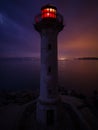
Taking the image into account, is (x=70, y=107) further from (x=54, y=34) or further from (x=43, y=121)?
(x=54, y=34)

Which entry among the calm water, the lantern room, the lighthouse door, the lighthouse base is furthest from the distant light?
the calm water

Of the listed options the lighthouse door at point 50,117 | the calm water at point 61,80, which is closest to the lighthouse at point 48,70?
the lighthouse door at point 50,117

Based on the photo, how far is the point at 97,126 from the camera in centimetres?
975

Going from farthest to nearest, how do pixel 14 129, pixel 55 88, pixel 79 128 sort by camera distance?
pixel 55 88, pixel 79 128, pixel 14 129

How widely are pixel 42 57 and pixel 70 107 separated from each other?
6.13 m

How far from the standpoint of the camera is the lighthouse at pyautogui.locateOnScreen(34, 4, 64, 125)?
9.40m

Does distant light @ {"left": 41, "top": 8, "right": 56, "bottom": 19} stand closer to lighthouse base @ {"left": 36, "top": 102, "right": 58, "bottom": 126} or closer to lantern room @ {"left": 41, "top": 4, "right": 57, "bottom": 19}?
lantern room @ {"left": 41, "top": 4, "right": 57, "bottom": 19}

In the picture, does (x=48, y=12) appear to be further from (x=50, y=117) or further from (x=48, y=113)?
(x=50, y=117)

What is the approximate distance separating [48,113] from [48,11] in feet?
24.9

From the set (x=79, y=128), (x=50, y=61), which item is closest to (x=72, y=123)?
(x=79, y=128)

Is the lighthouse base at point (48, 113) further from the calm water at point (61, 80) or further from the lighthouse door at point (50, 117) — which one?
the calm water at point (61, 80)

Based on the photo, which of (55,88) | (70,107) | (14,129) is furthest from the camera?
(70,107)

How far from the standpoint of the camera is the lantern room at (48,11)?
9031mm

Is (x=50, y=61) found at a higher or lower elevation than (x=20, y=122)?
higher
